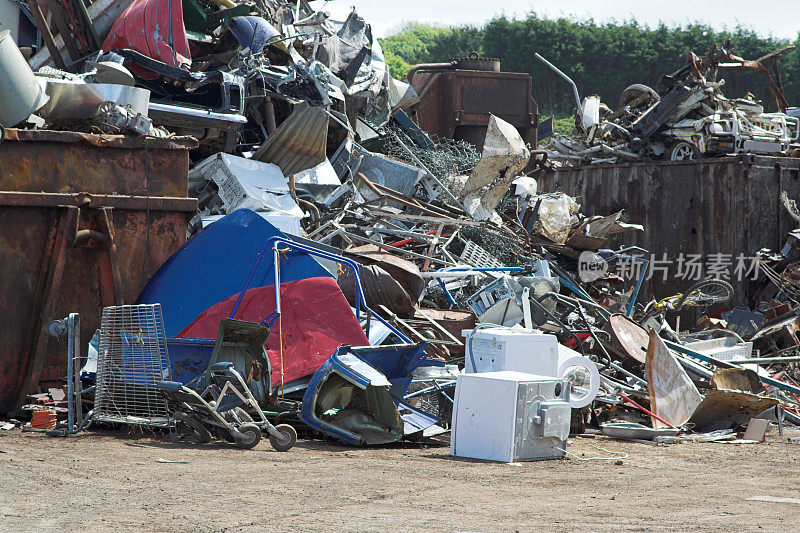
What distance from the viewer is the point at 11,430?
586cm

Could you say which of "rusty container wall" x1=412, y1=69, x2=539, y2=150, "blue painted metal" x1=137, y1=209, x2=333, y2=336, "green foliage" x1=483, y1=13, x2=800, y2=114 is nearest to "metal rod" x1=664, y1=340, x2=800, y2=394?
"blue painted metal" x1=137, y1=209, x2=333, y2=336

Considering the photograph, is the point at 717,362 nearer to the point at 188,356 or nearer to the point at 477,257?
the point at 477,257

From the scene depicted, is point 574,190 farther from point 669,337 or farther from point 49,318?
point 49,318

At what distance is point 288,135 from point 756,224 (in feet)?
25.1

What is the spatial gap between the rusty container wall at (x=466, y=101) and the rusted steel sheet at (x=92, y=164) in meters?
10.6

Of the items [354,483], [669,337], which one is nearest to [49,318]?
[354,483]

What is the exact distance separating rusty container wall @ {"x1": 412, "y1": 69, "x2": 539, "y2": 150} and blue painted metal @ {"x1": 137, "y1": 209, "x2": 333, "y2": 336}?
1050 cm

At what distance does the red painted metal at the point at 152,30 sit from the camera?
950 centimetres

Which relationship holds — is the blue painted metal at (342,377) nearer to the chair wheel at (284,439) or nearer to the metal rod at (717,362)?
the chair wheel at (284,439)

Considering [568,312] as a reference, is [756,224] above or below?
above

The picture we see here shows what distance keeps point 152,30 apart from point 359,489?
6.72m

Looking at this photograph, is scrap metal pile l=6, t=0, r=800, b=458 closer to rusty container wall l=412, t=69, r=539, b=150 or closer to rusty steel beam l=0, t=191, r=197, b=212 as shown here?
rusty steel beam l=0, t=191, r=197, b=212

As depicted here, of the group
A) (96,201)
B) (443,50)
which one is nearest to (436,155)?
(96,201)

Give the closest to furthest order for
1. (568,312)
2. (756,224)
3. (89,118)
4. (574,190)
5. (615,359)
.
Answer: (89,118)
(615,359)
(568,312)
(756,224)
(574,190)
